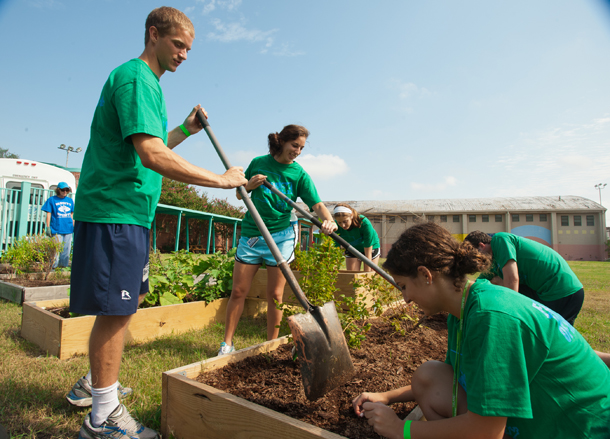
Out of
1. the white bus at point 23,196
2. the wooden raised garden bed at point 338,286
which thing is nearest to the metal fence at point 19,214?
the white bus at point 23,196

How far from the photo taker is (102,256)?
1.62 m

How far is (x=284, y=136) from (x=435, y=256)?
6.83ft

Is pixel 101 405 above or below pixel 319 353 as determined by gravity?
below

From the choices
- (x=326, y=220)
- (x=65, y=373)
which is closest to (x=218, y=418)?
(x=65, y=373)

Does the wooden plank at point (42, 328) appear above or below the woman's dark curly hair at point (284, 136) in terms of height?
below

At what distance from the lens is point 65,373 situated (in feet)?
8.48

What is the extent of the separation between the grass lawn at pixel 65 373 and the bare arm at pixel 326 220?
1.45 meters

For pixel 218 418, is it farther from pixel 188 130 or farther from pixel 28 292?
pixel 28 292

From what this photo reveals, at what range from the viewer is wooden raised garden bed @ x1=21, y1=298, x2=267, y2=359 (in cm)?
299

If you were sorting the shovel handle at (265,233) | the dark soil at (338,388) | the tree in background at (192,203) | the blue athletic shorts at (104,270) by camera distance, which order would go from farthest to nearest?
1. the tree in background at (192,203)
2. the shovel handle at (265,233)
3. the dark soil at (338,388)
4. the blue athletic shorts at (104,270)

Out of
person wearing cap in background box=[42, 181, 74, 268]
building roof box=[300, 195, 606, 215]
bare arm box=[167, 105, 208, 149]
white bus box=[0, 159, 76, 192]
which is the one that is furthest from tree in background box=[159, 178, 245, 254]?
bare arm box=[167, 105, 208, 149]

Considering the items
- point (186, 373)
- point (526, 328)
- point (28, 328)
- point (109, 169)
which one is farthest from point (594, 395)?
point (28, 328)

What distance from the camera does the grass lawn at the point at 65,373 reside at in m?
1.96

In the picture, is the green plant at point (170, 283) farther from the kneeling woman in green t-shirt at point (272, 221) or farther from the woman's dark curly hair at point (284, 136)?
the woman's dark curly hair at point (284, 136)
